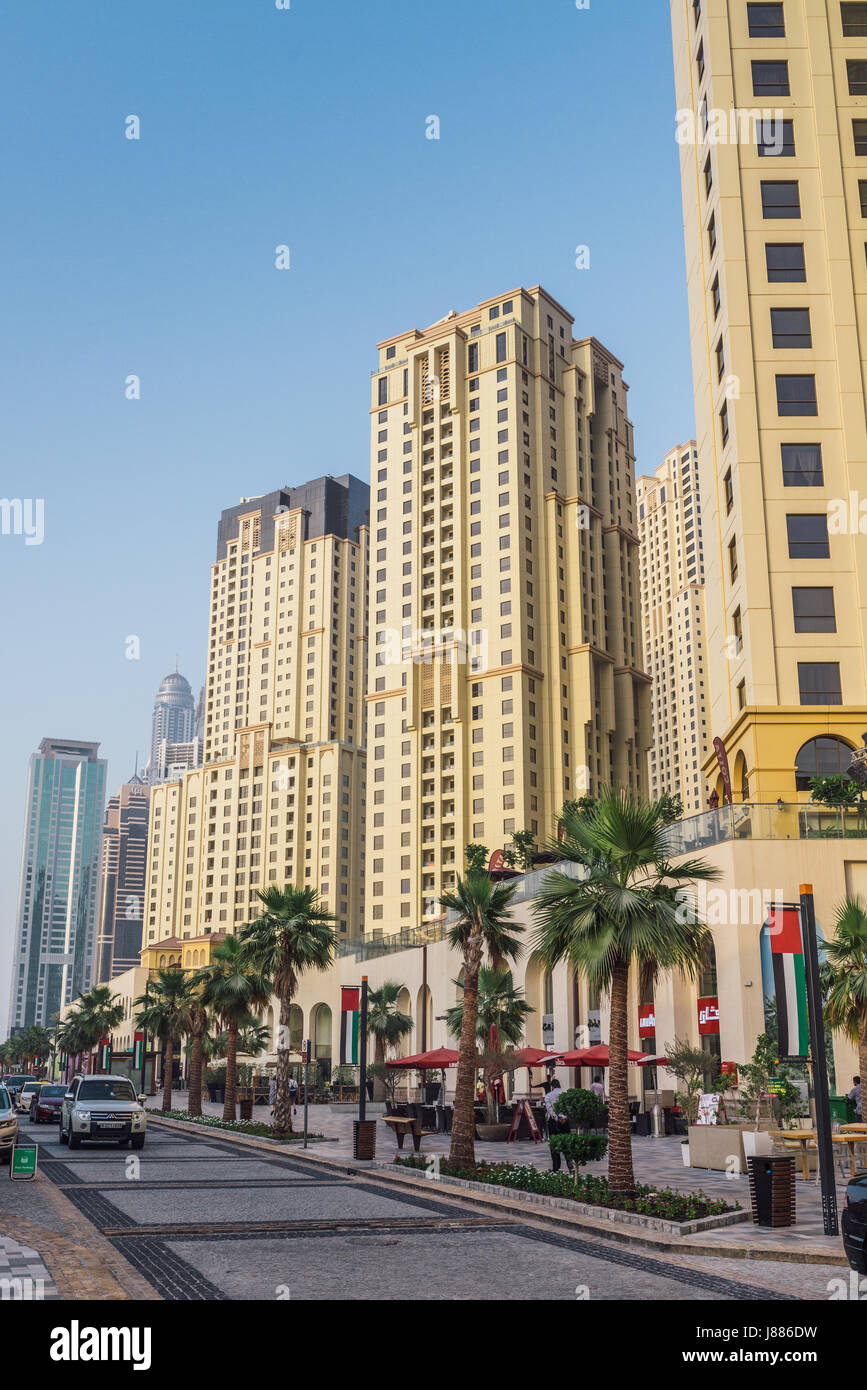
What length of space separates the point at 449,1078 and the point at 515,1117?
26.3m

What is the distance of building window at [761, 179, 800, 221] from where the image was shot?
5019 centimetres

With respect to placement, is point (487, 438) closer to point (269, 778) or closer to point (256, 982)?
point (269, 778)

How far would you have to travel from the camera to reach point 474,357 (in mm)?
119812

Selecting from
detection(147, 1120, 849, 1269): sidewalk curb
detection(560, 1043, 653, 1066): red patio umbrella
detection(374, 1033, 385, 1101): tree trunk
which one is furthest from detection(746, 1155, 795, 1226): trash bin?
detection(374, 1033, 385, 1101): tree trunk

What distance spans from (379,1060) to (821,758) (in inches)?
1684

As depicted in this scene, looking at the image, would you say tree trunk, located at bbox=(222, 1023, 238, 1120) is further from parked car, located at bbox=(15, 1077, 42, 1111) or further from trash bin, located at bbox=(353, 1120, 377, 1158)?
parked car, located at bbox=(15, 1077, 42, 1111)

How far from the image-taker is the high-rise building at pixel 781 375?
44344 mm

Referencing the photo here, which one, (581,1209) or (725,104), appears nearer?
(581,1209)

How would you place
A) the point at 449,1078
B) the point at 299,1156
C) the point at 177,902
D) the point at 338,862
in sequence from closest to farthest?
the point at 299,1156
the point at 449,1078
the point at 338,862
the point at 177,902

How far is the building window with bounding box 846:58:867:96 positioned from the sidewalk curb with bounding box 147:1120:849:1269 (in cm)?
4608

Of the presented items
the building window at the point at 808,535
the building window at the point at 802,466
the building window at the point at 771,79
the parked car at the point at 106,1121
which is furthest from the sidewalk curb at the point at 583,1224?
the building window at the point at 771,79

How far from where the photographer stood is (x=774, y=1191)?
1691cm

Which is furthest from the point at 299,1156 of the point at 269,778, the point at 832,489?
the point at 269,778

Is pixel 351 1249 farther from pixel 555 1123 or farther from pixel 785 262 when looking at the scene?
pixel 785 262
